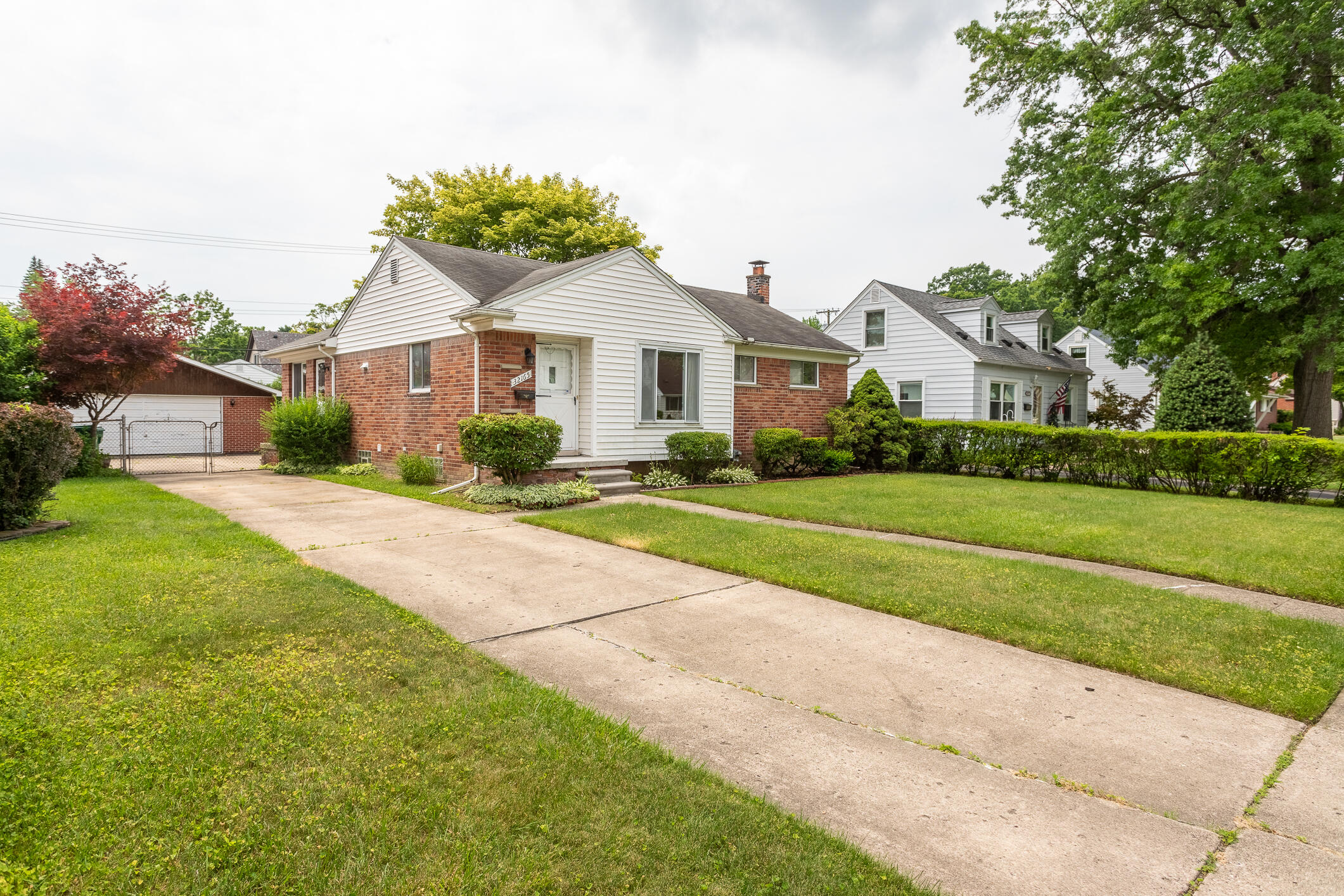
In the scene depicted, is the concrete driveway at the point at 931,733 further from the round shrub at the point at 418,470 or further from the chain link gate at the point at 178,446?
the chain link gate at the point at 178,446

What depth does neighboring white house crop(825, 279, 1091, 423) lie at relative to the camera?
23.7 m

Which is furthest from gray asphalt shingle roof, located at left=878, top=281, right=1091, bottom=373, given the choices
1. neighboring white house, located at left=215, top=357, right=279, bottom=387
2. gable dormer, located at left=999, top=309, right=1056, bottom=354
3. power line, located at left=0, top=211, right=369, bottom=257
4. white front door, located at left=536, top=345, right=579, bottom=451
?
neighboring white house, located at left=215, top=357, right=279, bottom=387

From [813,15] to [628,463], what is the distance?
8532 millimetres

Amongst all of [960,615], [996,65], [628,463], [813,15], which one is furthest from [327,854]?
[996,65]

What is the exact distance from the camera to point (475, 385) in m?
12.4

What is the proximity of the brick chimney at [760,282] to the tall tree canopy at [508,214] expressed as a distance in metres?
11.2

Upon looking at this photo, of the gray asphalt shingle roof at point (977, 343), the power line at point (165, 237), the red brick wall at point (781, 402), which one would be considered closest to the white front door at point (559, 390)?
the red brick wall at point (781, 402)

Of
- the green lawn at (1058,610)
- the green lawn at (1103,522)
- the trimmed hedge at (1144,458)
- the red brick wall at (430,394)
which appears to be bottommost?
the green lawn at (1058,610)

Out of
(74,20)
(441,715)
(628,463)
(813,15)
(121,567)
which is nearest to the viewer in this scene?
(441,715)

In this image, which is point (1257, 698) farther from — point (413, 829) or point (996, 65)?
point (996, 65)

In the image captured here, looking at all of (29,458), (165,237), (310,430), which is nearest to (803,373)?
(310,430)

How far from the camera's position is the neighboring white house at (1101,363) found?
114 feet

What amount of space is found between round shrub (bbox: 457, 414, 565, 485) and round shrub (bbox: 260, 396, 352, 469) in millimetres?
7082

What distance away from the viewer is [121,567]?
19.7ft
